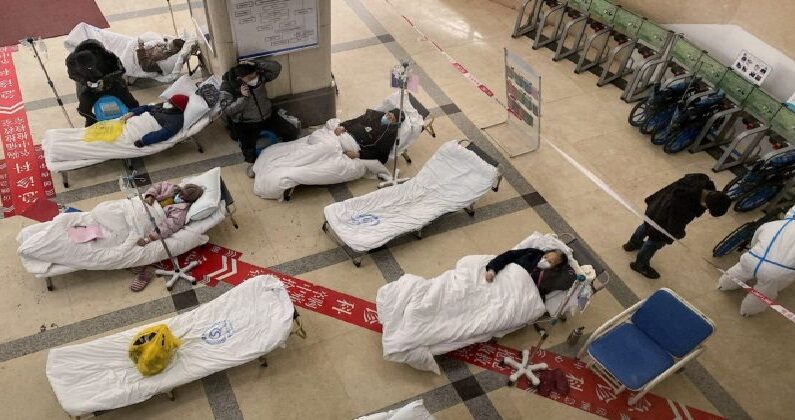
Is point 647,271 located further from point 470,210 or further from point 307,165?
point 307,165

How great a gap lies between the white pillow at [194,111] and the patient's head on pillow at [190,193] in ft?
3.89

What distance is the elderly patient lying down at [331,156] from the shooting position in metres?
6.31

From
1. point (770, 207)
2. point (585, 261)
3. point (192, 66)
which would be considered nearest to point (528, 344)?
point (585, 261)

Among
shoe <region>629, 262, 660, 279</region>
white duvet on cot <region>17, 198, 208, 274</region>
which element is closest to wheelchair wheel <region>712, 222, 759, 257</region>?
shoe <region>629, 262, 660, 279</region>

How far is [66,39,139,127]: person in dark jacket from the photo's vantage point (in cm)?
628

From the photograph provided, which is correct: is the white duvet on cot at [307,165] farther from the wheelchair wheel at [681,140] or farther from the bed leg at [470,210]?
the wheelchair wheel at [681,140]

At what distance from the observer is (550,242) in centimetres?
543

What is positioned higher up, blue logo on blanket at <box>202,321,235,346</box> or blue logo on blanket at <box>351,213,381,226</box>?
blue logo on blanket at <box>351,213,381,226</box>

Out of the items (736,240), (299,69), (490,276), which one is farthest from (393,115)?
(736,240)

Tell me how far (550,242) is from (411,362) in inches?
69.1

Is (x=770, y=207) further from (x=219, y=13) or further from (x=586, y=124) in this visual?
(x=219, y=13)

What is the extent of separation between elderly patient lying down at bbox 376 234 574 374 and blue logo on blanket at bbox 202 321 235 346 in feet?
4.32

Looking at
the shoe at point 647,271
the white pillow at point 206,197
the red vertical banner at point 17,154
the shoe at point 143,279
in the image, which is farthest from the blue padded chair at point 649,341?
the red vertical banner at point 17,154

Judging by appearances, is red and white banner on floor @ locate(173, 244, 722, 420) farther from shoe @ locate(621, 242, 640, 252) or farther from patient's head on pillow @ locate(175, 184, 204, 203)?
shoe @ locate(621, 242, 640, 252)
